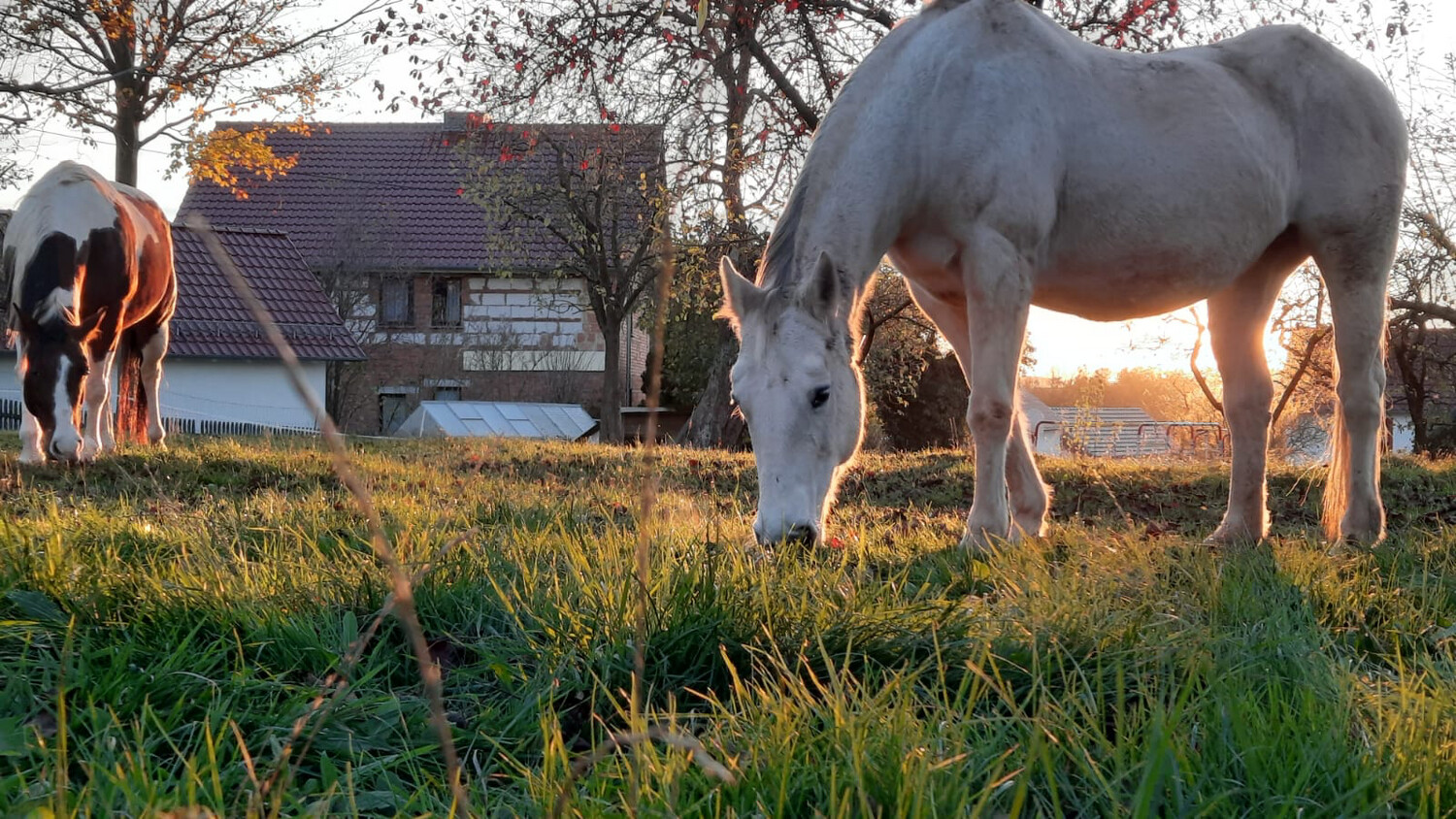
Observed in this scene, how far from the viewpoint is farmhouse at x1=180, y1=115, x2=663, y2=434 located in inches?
1115

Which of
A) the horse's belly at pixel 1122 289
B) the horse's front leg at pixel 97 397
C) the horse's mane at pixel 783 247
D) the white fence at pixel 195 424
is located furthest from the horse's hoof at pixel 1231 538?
the white fence at pixel 195 424

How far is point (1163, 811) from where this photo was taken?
5.30 feet

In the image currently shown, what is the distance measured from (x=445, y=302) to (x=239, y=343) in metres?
7.40

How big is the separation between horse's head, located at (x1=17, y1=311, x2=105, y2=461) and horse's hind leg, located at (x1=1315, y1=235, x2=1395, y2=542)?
259 inches

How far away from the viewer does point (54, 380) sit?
22.3ft

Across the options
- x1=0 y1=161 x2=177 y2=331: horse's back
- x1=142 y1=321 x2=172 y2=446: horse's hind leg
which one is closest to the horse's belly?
x1=0 y1=161 x2=177 y2=331: horse's back

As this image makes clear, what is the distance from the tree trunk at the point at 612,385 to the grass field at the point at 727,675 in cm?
1906

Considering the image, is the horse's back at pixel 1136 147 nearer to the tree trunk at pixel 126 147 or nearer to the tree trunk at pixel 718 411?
the tree trunk at pixel 718 411

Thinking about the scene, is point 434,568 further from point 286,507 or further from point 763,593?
point 286,507

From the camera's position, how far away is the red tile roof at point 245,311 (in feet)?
75.7

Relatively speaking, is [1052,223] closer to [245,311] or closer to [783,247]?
[783,247]

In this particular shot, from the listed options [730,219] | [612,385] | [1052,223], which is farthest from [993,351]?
[612,385]

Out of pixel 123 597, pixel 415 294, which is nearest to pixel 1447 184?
pixel 123 597

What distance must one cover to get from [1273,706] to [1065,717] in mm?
361
